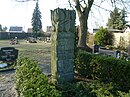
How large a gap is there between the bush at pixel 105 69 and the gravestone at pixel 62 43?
1154 millimetres

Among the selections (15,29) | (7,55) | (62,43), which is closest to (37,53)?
(7,55)

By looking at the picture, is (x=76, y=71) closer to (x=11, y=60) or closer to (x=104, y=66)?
(x=104, y=66)

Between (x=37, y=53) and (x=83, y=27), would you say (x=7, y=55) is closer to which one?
(x=83, y=27)

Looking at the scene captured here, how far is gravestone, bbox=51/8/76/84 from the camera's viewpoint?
876cm

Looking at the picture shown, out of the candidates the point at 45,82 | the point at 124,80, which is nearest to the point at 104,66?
the point at 124,80

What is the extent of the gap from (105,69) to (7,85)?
3.82m

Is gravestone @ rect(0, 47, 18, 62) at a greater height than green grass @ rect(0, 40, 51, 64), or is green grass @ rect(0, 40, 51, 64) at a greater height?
gravestone @ rect(0, 47, 18, 62)

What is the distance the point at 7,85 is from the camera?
909 centimetres

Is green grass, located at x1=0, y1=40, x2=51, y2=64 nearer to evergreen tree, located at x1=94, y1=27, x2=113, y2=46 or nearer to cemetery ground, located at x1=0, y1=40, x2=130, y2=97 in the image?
cemetery ground, located at x1=0, y1=40, x2=130, y2=97

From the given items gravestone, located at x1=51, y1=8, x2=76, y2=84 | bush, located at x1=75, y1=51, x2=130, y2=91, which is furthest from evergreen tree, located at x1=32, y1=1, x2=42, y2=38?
gravestone, located at x1=51, y1=8, x2=76, y2=84

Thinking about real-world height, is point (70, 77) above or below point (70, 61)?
below

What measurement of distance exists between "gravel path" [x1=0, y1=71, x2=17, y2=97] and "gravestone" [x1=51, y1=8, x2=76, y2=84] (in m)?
1.64

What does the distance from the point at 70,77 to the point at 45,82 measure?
12.5 feet

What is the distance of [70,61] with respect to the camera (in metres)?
9.14
